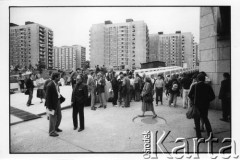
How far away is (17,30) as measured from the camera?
4.52 m

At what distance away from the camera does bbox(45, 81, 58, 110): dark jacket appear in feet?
12.5

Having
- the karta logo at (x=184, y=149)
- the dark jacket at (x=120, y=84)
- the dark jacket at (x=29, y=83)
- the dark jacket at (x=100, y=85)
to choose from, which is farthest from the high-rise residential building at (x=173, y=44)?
the dark jacket at (x=29, y=83)

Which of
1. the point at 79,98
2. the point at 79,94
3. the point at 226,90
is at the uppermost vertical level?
the point at 226,90

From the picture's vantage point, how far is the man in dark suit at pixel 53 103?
382 centimetres

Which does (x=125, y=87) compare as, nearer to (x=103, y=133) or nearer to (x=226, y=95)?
(x=103, y=133)

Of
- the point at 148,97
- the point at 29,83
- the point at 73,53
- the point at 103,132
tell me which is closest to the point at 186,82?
the point at 148,97

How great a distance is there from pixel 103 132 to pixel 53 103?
4.96 ft

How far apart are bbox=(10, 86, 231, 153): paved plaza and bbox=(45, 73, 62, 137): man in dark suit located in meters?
0.24

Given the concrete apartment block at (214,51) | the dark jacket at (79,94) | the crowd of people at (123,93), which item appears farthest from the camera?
the concrete apartment block at (214,51)

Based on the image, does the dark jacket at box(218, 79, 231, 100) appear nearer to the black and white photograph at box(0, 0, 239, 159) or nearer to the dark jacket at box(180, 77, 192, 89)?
the black and white photograph at box(0, 0, 239, 159)

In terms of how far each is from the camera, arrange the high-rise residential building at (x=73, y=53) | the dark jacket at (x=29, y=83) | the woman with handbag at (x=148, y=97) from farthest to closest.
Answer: the high-rise residential building at (x=73, y=53), the dark jacket at (x=29, y=83), the woman with handbag at (x=148, y=97)

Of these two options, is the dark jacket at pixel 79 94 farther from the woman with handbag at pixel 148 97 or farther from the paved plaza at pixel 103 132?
the woman with handbag at pixel 148 97

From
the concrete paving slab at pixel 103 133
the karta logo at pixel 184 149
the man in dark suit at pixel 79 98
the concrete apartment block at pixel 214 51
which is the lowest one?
the karta logo at pixel 184 149

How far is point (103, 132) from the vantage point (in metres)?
4.21
